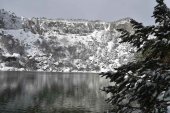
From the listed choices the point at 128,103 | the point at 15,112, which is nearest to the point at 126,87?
the point at 128,103

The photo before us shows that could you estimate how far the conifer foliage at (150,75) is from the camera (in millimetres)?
7383

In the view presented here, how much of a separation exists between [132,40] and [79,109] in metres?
87.3

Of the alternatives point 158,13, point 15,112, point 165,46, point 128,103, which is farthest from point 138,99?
point 15,112

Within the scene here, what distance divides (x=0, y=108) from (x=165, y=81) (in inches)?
3373

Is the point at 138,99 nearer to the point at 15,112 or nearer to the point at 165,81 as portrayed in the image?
the point at 165,81

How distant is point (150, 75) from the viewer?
24.4ft

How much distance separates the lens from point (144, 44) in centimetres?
837

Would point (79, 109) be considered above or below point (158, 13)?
below

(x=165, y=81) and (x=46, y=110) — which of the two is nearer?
(x=165, y=81)

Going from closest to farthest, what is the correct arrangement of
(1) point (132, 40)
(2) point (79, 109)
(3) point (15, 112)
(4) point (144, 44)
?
(4) point (144, 44), (1) point (132, 40), (3) point (15, 112), (2) point (79, 109)

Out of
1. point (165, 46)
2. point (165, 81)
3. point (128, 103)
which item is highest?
point (165, 46)

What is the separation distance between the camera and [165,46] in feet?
24.2

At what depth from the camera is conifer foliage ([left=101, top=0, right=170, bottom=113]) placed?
24.2 ft

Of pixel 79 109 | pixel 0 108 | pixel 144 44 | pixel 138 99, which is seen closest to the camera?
pixel 138 99
